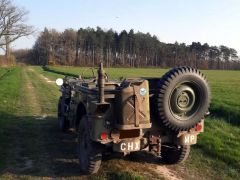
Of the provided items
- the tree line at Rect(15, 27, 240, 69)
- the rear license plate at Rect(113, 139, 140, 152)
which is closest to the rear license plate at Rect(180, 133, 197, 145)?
the rear license plate at Rect(113, 139, 140, 152)

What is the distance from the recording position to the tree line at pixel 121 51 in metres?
110

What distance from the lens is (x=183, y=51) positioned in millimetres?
125312

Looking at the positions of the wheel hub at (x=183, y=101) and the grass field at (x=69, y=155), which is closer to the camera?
the wheel hub at (x=183, y=101)

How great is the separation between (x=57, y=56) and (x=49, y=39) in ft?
27.4

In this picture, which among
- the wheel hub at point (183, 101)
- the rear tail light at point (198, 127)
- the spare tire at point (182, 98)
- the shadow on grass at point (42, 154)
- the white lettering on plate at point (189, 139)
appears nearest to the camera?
the spare tire at point (182, 98)

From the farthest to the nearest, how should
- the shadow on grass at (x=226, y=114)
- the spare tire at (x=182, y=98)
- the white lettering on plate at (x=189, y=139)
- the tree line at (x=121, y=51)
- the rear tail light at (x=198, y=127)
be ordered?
the tree line at (x=121, y=51), the shadow on grass at (x=226, y=114), the rear tail light at (x=198, y=127), the white lettering on plate at (x=189, y=139), the spare tire at (x=182, y=98)

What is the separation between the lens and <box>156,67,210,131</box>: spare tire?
611cm

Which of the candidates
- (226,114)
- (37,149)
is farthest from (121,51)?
(37,149)

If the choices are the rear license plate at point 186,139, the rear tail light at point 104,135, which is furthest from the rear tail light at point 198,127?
the rear tail light at point 104,135

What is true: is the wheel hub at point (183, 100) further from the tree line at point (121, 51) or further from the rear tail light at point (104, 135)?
the tree line at point (121, 51)

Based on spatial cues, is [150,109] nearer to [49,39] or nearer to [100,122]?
[100,122]

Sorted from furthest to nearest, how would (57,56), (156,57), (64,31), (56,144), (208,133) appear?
1. (156,57)
2. (64,31)
3. (57,56)
4. (208,133)
5. (56,144)

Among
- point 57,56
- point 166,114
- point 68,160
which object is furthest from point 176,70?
point 57,56

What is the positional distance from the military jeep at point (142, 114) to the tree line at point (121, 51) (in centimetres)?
9354
